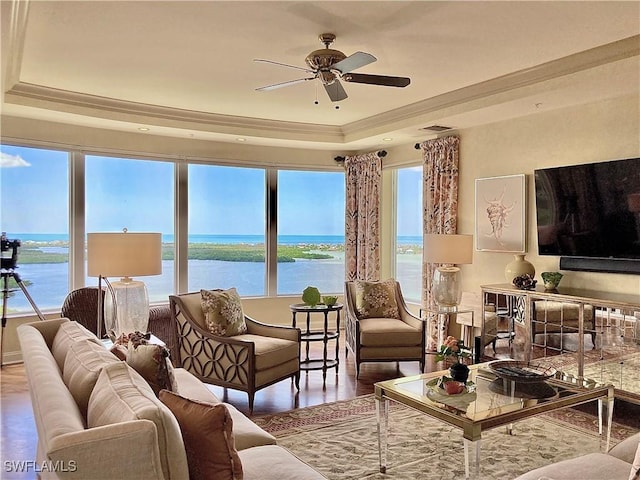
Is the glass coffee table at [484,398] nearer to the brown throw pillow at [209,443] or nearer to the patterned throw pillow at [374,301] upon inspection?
the brown throw pillow at [209,443]

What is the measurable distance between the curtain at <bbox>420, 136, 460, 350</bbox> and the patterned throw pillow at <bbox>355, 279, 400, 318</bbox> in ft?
2.86

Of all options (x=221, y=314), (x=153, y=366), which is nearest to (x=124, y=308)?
(x=221, y=314)

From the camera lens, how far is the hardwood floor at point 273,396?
3283mm

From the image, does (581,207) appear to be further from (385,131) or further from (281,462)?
(281,462)

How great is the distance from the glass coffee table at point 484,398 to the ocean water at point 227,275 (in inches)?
146

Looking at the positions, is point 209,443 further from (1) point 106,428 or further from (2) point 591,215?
(2) point 591,215

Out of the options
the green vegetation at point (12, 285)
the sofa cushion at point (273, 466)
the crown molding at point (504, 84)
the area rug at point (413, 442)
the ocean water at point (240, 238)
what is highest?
the crown molding at point (504, 84)

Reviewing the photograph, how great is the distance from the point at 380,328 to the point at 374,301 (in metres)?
0.51

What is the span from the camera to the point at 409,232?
7027 mm

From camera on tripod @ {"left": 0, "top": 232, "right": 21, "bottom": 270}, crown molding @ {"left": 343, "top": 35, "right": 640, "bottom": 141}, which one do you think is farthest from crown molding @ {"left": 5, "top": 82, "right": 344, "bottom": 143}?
camera on tripod @ {"left": 0, "top": 232, "right": 21, "bottom": 270}

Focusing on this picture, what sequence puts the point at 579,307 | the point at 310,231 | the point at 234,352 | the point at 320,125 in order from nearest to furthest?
the point at 234,352, the point at 579,307, the point at 320,125, the point at 310,231

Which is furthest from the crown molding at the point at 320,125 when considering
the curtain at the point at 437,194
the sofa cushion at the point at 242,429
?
the sofa cushion at the point at 242,429

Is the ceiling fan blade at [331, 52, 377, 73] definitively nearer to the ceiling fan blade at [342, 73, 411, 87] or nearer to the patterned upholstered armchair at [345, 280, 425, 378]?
the ceiling fan blade at [342, 73, 411, 87]

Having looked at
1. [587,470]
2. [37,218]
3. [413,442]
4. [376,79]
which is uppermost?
[376,79]
